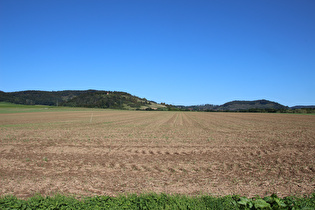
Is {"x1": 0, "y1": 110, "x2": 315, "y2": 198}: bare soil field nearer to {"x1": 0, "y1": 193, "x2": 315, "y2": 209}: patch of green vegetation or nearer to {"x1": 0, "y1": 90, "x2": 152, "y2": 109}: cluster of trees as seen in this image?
{"x1": 0, "y1": 193, "x2": 315, "y2": 209}: patch of green vegetation

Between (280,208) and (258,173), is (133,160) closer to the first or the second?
(258,173)

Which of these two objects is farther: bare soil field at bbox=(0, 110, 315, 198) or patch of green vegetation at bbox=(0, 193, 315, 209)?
bare soil field at bbox=(0, 110, 315, 198)

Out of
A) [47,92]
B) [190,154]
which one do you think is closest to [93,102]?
[47,92]

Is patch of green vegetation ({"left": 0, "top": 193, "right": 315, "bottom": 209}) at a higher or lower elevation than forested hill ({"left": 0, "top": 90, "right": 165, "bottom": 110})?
lower

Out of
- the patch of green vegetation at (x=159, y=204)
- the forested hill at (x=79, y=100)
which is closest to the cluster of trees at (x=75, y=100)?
the forested hill at (x=79, y=100)

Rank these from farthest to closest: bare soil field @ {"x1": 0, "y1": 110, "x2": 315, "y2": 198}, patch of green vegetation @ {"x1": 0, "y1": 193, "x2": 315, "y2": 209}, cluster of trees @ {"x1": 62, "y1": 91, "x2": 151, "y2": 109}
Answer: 1. cluster of trees @ {"x1": 62, "y1": 91, "x2": 151, "y2": 109}
2. bare soil field @ {"x1": 0, "y1": 110, "x2": 315, "y2": 198}
3. patch of green vegetation @ {"x1": 0, "y1": 193, "x2": 315, "y2": 209}

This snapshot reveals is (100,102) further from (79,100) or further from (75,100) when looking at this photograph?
(75,100)

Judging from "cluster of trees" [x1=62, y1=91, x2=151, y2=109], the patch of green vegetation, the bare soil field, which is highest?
"cluster of trees" [x1=62, y1=91, x2=151, y2=109]

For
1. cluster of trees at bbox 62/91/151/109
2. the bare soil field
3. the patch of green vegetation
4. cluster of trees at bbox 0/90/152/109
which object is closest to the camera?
the patch of green vegetation

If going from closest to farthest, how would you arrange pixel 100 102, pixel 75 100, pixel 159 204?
pixel 159 204 < pixel 100 102 < pixel 75 100

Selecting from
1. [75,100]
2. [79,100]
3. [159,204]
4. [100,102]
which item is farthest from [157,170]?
[75,100]

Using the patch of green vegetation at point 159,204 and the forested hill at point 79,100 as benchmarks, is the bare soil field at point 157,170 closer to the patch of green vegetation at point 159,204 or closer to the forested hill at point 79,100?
the patch of green vegetation at point 159,204

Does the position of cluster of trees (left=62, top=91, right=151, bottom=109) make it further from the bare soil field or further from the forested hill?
the bare soil field

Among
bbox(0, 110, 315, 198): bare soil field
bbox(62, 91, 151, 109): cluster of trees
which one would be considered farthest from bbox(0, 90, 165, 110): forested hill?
bbox(0, 110, 315, 198): bare soil field
